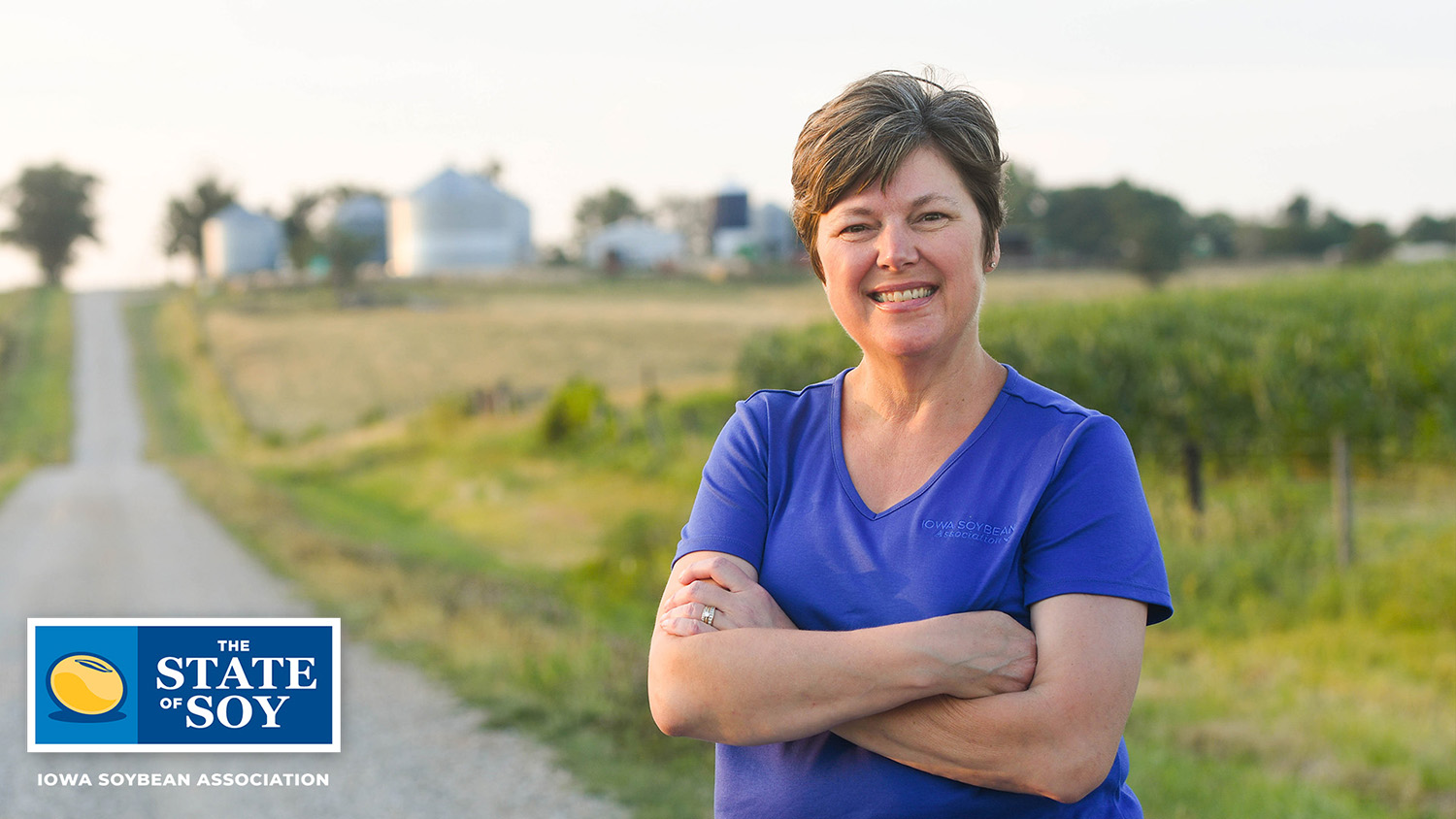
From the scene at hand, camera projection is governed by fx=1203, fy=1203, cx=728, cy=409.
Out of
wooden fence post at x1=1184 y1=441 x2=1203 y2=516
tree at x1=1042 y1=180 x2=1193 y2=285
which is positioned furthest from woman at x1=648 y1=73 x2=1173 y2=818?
A: tree at x1=1042 y1=180 x2=1193 y2=285

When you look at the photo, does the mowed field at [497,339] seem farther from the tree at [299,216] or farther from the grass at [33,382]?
the tree at [299,216]

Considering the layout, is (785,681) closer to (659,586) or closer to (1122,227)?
(659,586)

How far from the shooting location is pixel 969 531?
1796mm

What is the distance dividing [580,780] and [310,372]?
38.8m

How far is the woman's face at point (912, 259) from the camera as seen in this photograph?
1.86 m

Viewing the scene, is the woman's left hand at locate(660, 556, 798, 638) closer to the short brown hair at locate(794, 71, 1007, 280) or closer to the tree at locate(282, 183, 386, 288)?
the short brown hair at locate(794, 71, 1007, 280)

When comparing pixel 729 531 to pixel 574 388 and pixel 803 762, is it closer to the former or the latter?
pixel 803 762

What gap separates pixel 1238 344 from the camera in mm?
13188

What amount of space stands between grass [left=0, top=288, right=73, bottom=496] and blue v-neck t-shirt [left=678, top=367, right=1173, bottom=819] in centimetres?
2239

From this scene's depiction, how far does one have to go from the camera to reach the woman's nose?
1858 mm

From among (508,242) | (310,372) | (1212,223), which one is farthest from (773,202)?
(310,372)

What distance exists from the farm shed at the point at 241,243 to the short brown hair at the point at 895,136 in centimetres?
7825

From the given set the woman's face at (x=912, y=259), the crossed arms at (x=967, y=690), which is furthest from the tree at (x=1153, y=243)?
the crossed arms at (x=967, y=690)

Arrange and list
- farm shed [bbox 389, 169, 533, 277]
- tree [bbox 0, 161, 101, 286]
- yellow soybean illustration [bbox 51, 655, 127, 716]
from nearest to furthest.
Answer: yellow soybean illustration [bbox 51, 655, 127, 716], farm shed [bbox 389, 169, 533, 277], tree [bbox 0, 161, 101, 286]
